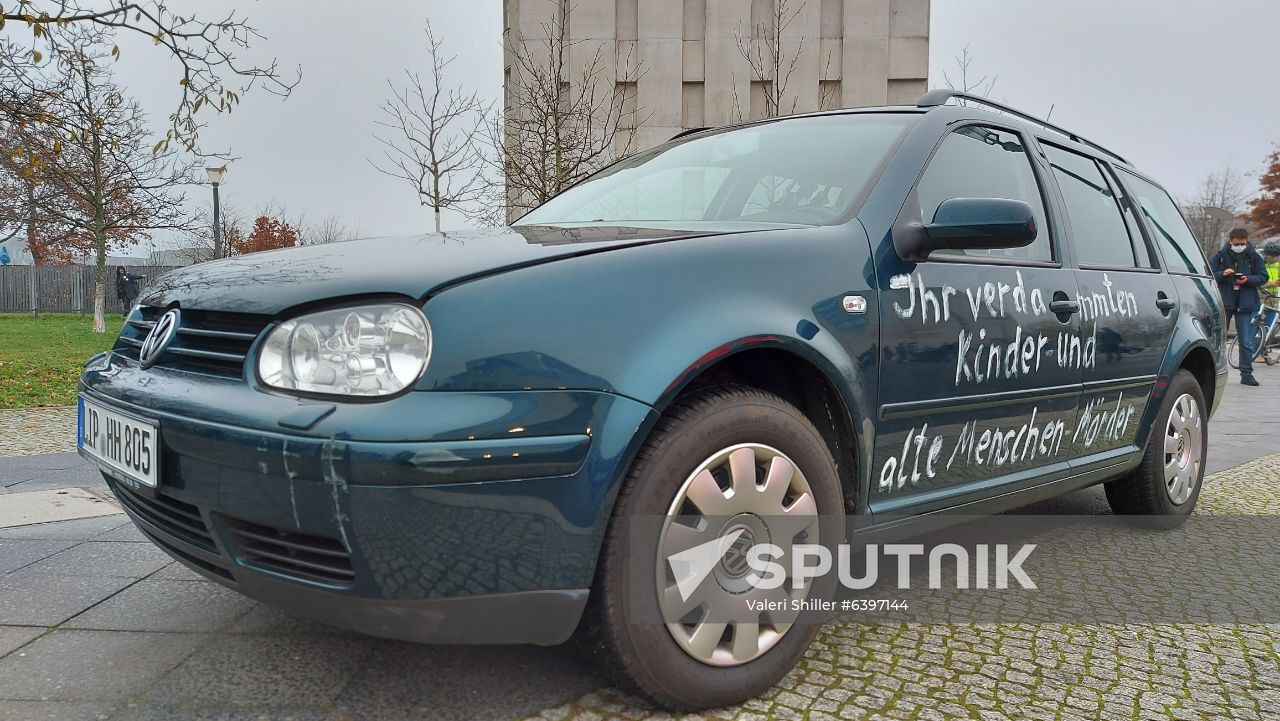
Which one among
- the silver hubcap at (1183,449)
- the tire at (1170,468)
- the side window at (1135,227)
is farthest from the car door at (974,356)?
the silver hubcap at (1183,449)

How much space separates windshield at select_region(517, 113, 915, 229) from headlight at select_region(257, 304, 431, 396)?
957 millimetres

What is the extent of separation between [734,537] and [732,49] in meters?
26.9

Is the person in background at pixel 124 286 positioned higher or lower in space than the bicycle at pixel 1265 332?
higher

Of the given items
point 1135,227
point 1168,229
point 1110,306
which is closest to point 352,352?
point 1110,306

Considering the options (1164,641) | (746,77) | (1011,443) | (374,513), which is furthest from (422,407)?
(746,77)

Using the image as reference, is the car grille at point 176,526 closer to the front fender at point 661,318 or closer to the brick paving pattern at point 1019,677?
the front fender at point 661,318

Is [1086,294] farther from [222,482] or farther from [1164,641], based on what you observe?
[222,482]

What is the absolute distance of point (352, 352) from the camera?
1.72 metres

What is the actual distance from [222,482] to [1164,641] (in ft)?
8.36

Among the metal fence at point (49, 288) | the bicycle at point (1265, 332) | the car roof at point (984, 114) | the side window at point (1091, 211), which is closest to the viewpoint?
the car roof at point (984, 114)

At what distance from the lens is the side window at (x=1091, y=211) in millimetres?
3367

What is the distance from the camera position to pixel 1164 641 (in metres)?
2.59

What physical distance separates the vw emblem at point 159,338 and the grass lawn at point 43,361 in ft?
21.9

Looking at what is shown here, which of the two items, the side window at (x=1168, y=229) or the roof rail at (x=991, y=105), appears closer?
the roof rail at (x=991, y=105)
